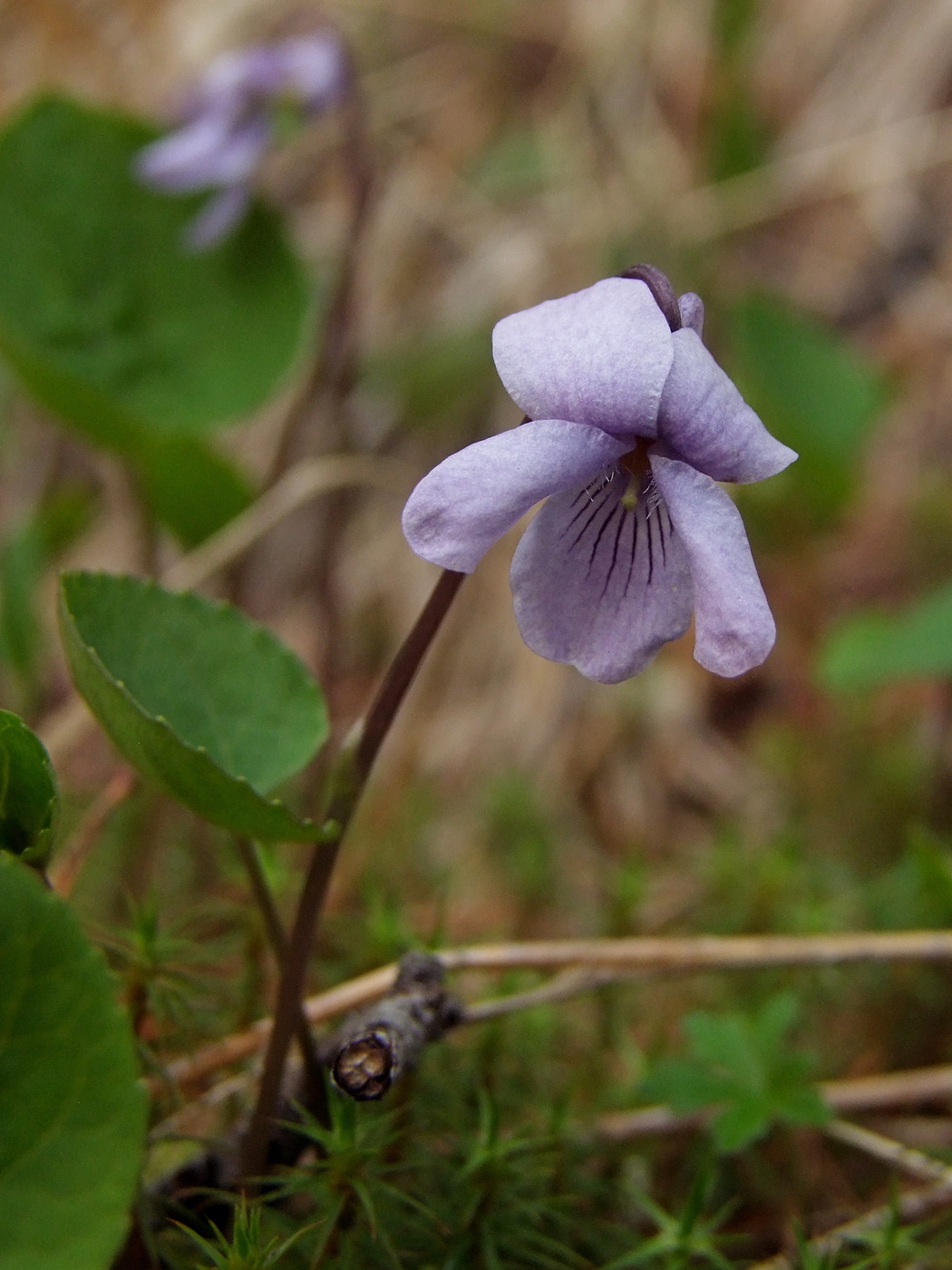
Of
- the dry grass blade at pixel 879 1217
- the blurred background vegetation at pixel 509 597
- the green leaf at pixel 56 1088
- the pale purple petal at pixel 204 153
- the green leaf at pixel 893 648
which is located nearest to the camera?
the green leaf at pixel 56 1088

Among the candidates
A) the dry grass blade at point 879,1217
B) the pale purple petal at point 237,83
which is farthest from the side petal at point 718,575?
the pale purple petal at point 237,83

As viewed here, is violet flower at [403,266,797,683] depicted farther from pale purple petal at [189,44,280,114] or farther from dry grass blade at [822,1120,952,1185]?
pale purple petal at [189,44,280,114]

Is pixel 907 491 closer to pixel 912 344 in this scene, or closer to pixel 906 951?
pixel 912 344

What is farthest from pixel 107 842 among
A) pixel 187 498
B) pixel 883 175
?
pixel 883 175

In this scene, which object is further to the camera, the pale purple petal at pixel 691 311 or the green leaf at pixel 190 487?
the green leaf at pixel 190 487

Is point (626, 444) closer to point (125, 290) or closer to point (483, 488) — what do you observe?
point (483, 488)

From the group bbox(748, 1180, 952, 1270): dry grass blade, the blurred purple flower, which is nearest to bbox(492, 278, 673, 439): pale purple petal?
bbox(748, 1180, 952, 1270): dry grass blade

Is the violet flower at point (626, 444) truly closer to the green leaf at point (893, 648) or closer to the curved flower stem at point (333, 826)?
the curved flower stem at point (333, 826)
